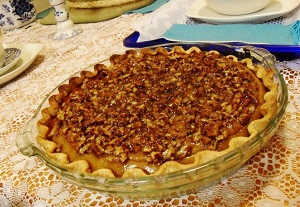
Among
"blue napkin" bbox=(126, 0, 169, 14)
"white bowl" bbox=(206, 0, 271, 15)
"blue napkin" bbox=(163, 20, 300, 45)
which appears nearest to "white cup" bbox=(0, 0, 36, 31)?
"blue napkin" bbox=(126, 0, 169, 14)

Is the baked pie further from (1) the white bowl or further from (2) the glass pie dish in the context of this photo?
(1) the white bowl

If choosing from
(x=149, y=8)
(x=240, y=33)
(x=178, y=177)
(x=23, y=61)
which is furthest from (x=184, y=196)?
(x=149, y=8)

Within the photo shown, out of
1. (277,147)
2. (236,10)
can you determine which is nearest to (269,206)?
(277,147)

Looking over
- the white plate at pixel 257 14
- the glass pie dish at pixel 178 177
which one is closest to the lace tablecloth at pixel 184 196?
the glass pie dish at pixel 178 177

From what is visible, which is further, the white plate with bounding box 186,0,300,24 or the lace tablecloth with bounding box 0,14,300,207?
the white plate with bounding box 186,0,300,24

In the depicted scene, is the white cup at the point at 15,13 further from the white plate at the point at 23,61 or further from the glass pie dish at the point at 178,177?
the glass pie dish at the point at 178,177

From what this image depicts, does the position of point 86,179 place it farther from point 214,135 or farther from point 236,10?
point 236,10
